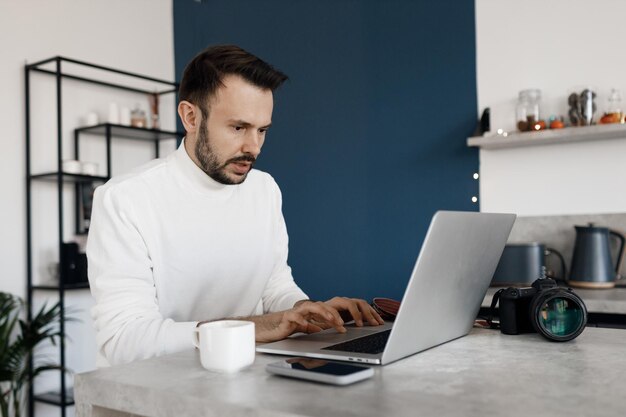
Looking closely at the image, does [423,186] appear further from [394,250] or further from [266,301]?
[266,301]

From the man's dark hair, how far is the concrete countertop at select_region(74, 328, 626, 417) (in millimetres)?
758

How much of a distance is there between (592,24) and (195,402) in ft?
8.85

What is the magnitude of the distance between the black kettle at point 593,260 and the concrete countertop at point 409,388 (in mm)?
1649

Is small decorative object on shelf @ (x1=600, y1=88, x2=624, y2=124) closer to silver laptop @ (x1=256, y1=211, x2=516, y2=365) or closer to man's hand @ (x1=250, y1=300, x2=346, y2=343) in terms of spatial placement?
silver laptop @ (x1=256, y1=211, x2=516, y2=365)

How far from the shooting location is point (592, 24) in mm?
2846

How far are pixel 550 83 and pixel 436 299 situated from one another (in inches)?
88.3

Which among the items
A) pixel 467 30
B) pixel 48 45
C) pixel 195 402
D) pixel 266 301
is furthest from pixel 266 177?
pixel 48 45

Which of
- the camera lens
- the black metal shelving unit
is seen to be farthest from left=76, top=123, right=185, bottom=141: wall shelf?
the camera lens

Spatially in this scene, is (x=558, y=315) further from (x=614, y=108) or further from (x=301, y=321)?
(x=614, y=108)

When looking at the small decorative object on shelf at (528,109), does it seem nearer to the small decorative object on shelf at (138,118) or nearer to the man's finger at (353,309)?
the man's finger at (353,309)

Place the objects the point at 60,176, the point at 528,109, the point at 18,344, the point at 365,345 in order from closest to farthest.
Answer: the point at 365,345 → the point at 528,109 → the point at 18,344 → the point at 60,176

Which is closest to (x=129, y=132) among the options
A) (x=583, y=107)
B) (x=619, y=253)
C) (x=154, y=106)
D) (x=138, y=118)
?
Answer: (x=138, y=118)

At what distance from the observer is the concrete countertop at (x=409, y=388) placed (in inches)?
28.7

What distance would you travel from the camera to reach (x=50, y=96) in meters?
3.51
